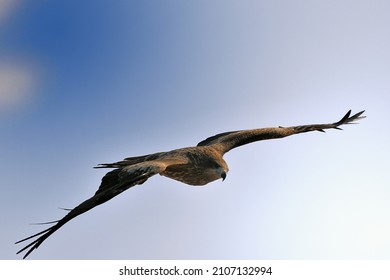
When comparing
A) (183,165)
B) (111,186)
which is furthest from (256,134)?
(111,186)

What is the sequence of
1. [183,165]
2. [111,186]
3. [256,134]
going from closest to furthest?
[111,186], [183,165], [256,134]

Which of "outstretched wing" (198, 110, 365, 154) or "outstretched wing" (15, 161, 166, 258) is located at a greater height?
"outstretched wing" (198, 110, 365, 154)

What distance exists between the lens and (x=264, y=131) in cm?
1477

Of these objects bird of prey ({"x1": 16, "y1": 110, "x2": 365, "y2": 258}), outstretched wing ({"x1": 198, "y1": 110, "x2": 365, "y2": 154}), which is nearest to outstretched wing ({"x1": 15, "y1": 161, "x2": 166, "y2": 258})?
bird of prey ({"x1": 16, "y1": 110, "x2": 365, "y2": 258})

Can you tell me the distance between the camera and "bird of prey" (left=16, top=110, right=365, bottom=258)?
919cm

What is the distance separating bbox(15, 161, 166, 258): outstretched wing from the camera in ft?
28.4

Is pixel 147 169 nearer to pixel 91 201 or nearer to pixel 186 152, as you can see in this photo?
pixel 91 201

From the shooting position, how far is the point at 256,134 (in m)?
14.6

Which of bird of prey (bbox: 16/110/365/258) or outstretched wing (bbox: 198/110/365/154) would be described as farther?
outstretched wing (bbox: 198/110/365/154)

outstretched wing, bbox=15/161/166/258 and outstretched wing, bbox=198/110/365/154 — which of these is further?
outstretched wing, bbox=198/110/365/154

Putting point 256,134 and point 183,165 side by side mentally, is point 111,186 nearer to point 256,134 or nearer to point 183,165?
point 183,165

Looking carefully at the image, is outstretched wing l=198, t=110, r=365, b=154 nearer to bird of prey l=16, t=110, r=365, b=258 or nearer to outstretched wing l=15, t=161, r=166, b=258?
bird of prey l=16, t=110, r=365, b=258

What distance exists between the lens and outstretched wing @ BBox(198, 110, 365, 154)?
14047 mm

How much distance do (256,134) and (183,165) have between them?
11.9 feet
